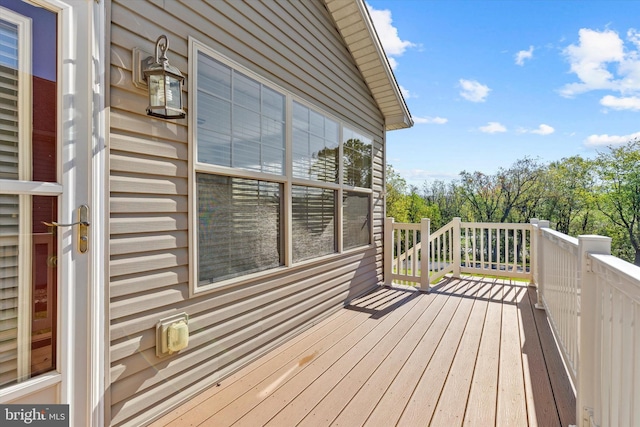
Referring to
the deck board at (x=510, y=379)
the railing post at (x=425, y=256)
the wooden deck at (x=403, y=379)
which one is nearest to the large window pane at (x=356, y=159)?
the railing post at (x=425, y=256)

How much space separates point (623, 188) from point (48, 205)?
2007cm

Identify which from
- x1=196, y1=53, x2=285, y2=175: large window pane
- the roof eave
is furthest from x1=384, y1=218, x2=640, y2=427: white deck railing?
the roof eave

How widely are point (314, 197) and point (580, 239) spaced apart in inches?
92.8

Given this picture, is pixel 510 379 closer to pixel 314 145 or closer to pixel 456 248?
pixel 314 145

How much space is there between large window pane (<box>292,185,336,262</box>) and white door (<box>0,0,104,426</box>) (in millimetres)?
1821

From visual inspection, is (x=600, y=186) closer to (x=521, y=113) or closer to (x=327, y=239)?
(x=521, y=113)

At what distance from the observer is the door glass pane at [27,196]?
1255mm

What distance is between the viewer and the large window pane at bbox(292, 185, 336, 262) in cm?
309

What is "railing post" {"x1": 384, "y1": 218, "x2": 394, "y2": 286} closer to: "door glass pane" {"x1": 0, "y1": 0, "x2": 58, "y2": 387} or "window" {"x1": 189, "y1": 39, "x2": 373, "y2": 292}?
"window" {"x1": 189, "y1": 39, "x2": 373, "y2": 292}

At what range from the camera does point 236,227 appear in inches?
92.1

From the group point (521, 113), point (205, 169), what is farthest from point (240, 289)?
point (521, 113)

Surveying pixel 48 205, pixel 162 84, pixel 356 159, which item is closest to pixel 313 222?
pixel 356 159

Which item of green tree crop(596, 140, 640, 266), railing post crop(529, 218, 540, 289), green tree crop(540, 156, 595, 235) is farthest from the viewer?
green tree crop(540, 156, 595, 235)

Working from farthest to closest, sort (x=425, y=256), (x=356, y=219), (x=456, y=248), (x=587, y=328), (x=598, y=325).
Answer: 1. (x=456, y=248)
2. (x=425, y=256)
3. (x=356, y=219)
4. (x=587, y=328)
5. (x=598, y=325)
